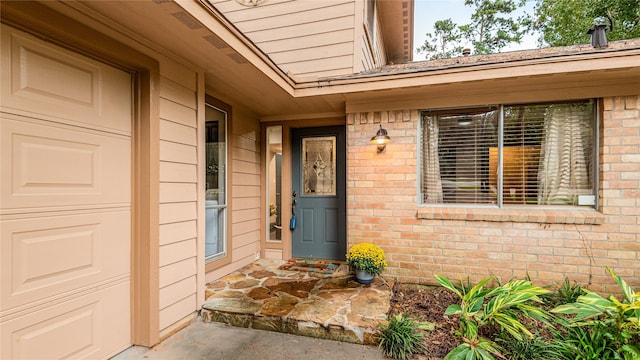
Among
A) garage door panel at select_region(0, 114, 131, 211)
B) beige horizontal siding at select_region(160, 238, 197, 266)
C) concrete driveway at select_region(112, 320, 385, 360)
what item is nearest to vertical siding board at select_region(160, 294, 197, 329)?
concrete driveway at select_region(112, 320, 385, 360)

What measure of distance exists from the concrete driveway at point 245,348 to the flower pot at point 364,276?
3.20 feet

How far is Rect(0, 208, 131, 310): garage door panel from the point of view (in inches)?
62.6

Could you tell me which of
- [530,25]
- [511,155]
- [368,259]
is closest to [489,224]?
[511,155]

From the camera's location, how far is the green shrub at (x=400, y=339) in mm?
2125

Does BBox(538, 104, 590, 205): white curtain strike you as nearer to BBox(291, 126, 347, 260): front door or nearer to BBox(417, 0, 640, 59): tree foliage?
BBox(291, 126, 347, 260): front door

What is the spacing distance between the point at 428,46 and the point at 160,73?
16.4 m

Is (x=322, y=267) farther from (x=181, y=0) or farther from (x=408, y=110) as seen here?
(x=181, y=0)

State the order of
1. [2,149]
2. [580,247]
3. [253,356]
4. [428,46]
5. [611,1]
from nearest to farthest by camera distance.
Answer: [2,149] → [253,356] → [580,247] → [611,1] → [428,46]

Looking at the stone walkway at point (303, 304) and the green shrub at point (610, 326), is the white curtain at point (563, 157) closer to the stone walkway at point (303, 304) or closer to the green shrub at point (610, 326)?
the green shrub at point (610, 326)

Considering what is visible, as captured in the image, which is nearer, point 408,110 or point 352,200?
point 408,110

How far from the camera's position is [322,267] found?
3.96 meters

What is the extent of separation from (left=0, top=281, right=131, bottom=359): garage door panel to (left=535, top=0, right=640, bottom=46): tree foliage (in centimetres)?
1159

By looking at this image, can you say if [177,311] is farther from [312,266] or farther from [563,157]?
[563,157]

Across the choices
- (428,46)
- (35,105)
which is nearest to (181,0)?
(35,105)
